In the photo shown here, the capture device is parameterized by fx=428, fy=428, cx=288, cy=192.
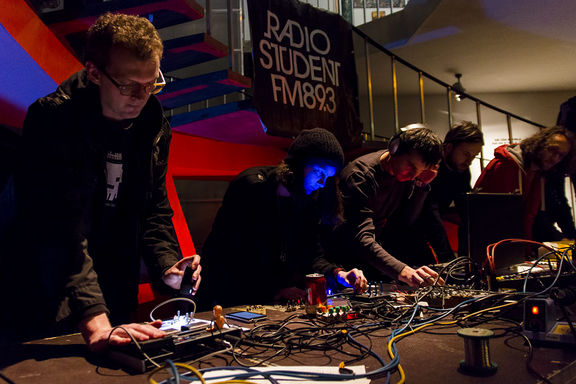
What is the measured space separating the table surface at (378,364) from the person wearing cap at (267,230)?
0.88 metres

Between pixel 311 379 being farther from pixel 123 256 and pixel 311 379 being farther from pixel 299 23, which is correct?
pixel 299 23

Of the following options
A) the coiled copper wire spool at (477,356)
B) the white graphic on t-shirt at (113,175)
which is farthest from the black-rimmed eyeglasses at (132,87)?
the coiled copper wire spool at (477,356)

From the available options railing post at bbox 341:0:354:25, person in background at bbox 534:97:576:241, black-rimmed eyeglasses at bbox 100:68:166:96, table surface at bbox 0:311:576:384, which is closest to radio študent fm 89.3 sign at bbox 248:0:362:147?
person in background at bbox 534:97:576:241

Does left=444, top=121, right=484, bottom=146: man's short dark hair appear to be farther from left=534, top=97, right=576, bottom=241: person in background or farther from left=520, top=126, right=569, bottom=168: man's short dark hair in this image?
left=534, top=97, right=576, bottom=241: person in background

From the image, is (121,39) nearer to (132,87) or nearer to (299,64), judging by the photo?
(132,87)

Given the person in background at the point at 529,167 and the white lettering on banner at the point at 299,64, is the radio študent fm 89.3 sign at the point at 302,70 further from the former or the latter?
the person in background at the point at 529,167

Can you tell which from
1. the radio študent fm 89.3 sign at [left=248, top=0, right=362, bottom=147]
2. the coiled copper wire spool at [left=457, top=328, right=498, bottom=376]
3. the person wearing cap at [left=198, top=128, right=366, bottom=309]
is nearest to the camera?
the coiled copper wire spool at [left=457, top=328, right=498, bottom=376]

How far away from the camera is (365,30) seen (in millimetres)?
6336

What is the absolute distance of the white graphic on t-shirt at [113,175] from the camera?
1534 mm

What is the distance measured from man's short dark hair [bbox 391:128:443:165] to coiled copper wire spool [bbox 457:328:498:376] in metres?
1.46

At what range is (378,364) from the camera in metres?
0.96

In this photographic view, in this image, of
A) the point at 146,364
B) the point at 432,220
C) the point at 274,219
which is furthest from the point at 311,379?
the point at 432,220

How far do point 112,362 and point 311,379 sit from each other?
1.61 ft

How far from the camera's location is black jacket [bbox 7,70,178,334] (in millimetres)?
1166
